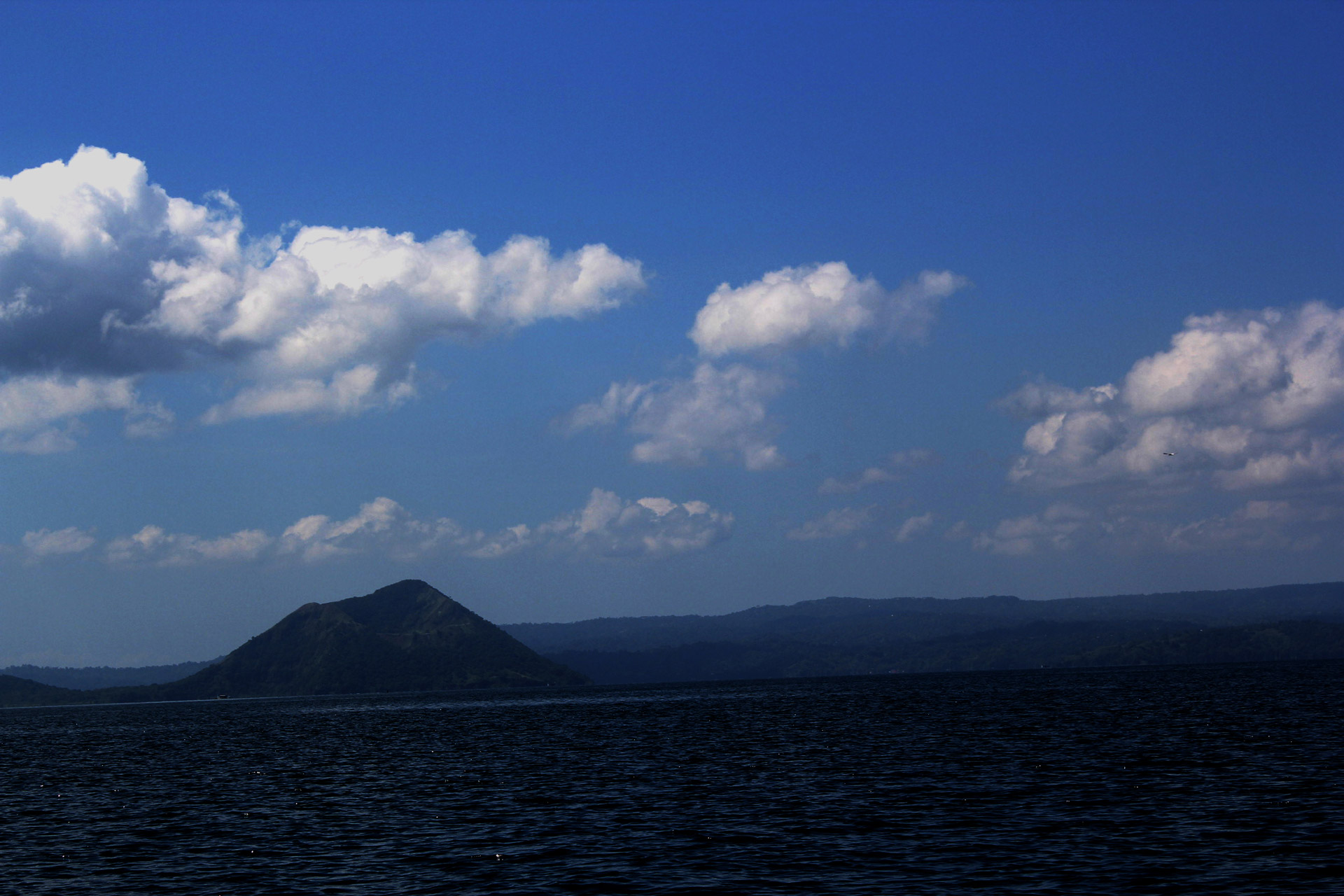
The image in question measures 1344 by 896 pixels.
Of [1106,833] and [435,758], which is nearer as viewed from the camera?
[1106,833]

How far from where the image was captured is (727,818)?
6738 cm

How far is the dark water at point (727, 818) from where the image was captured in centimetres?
5044

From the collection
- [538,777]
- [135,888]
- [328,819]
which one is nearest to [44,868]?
[135,888]

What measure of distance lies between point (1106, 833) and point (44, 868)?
183 feet

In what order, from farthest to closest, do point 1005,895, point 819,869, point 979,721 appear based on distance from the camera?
point 979,721 < point 819,869 < point 1005,895

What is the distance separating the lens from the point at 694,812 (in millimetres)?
70812

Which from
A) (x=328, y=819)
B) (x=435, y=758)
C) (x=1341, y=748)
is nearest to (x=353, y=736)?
(x=435, y=758)

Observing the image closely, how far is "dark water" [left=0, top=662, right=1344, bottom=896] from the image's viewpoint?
50.4 meters

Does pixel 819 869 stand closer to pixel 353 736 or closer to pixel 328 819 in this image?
pixel 328 819

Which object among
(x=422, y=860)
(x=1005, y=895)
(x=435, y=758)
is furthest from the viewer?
(x=435, y=758)

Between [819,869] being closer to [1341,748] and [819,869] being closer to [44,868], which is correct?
[44,868]

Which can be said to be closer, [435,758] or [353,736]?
[435,758]

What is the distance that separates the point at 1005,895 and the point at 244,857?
3984 centimetres

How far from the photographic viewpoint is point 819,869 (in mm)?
51375
